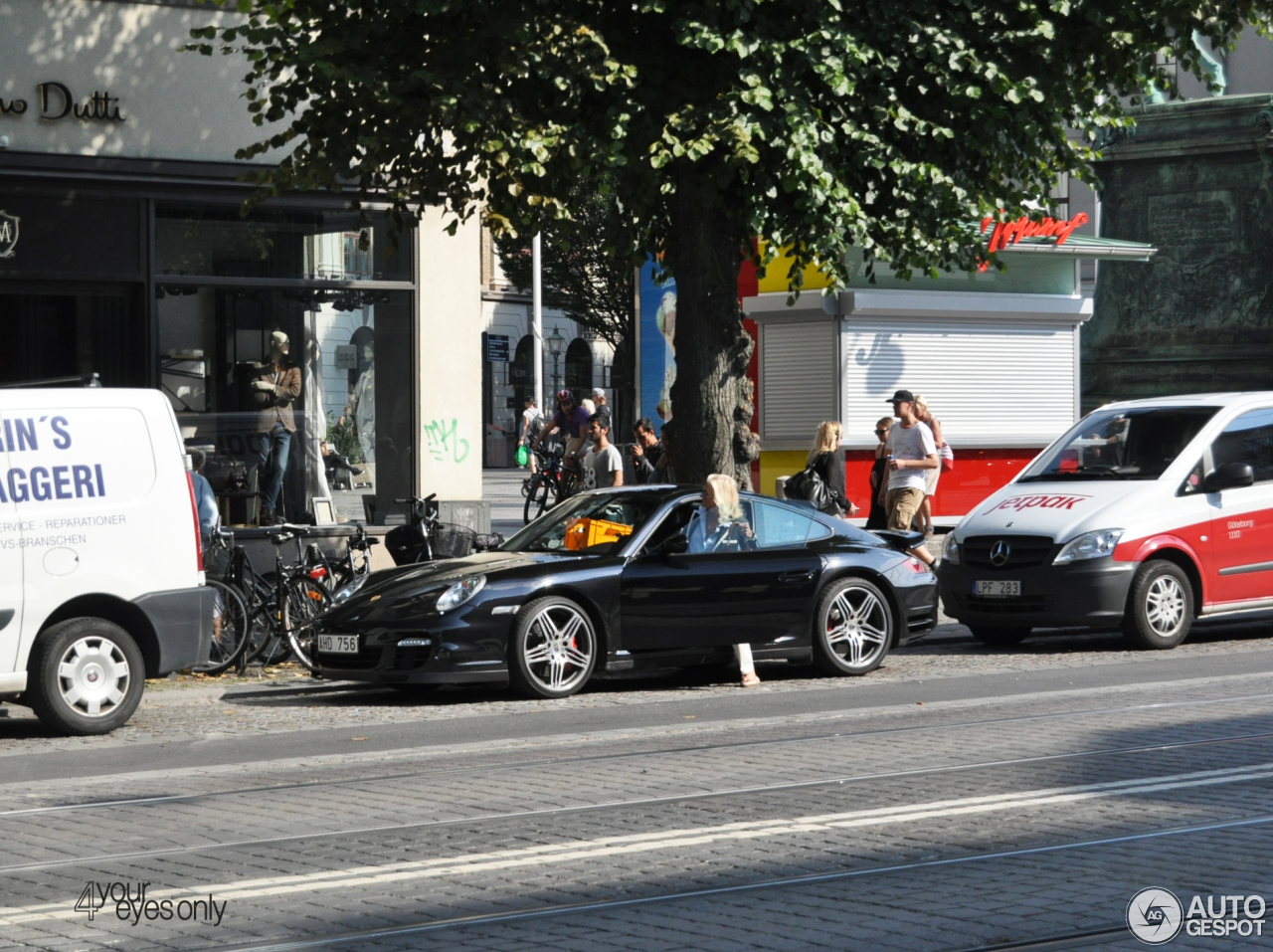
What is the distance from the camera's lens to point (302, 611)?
543 inches

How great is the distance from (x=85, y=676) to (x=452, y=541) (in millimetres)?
5015

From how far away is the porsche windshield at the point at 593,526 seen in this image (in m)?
12.3

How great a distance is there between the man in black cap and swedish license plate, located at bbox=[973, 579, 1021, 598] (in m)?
3.17

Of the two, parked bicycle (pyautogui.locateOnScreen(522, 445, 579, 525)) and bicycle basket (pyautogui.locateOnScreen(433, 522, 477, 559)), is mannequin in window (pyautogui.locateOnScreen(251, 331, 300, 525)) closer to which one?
bicycle basket (pyautogui.locateOnScreen(433, 522, 477, 559))

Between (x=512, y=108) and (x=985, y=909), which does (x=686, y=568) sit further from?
(x=985, y=909)

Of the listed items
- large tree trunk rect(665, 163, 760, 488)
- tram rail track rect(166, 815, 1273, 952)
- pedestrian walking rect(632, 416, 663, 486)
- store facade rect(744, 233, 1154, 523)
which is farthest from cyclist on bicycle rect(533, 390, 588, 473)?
tram rail track rect(166, 815, 1273, 952)

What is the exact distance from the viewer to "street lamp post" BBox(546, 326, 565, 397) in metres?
66.3

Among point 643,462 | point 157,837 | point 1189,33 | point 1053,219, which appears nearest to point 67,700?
point 157,837

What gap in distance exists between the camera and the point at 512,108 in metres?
13.6

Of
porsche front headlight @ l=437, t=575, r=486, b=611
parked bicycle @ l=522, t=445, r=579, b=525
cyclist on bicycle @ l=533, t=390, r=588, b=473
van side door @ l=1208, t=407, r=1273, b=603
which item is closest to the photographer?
porsche front headlight @ l=437, t=575, r=486, b=611

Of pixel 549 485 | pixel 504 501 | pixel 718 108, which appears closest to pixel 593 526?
pixel 718 108

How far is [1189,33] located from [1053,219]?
996cm
